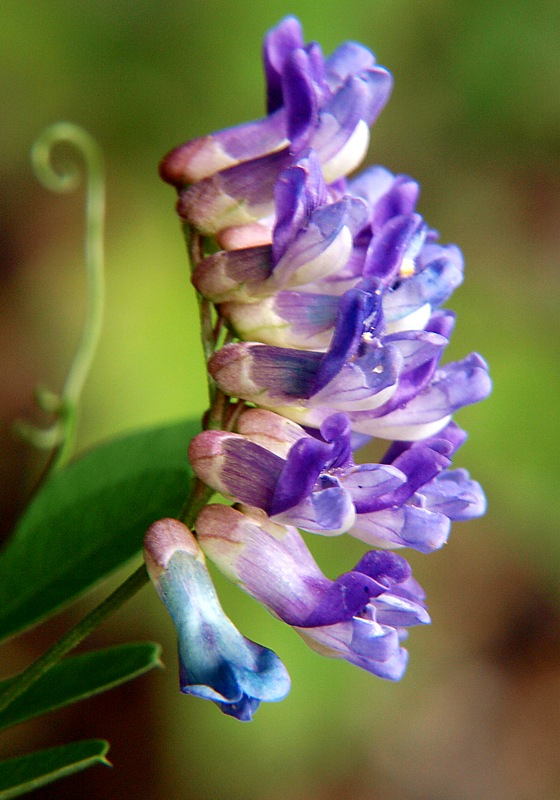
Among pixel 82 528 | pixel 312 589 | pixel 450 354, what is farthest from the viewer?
pixel 450 354

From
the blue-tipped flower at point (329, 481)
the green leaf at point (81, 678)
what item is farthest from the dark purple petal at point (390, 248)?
the green leaf at point (81, 678)

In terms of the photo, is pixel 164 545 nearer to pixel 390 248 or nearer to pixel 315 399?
pixel 315 399

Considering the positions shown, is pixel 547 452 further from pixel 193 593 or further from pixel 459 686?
pixel 193 593

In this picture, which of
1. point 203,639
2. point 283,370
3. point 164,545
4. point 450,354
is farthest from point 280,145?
point 450,354

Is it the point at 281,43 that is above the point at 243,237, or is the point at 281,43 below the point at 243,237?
above

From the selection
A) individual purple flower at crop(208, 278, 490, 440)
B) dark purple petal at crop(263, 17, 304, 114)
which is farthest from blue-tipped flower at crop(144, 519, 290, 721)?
dark purple petal at crop(263, 17, 304, 114)

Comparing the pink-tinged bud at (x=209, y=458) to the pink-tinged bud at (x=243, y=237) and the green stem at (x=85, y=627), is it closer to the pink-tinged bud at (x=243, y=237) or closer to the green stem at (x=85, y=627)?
the green stem at (x=85, y=627)

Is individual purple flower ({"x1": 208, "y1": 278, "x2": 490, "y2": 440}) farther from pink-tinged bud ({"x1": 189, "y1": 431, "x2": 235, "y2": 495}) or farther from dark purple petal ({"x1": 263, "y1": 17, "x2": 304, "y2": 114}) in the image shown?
dark purple petal ({"x1": 263, "y1": 17, "x2": 304, "y2": 114})
